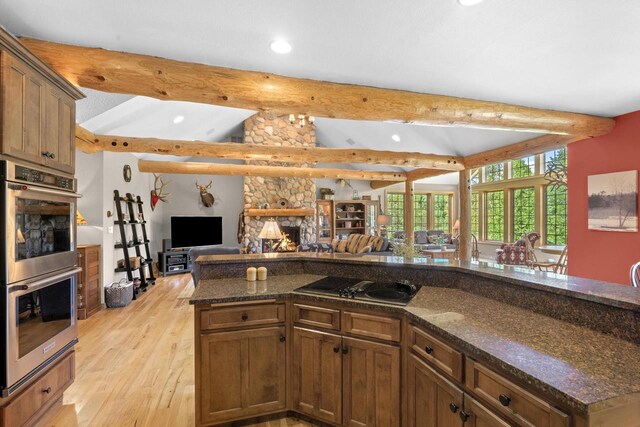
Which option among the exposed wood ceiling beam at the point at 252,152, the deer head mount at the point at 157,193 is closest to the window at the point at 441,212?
the exposed wood ceiling beam at the point at 252,152

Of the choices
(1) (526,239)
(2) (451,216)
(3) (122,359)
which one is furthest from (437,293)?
(2) (451,216)

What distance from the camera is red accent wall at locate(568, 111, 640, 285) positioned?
3652 mm

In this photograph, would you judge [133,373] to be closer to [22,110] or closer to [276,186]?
[22,110]

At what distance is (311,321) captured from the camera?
2.05 metres

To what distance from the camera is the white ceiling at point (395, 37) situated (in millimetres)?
1927

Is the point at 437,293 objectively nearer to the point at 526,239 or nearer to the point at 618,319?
the point at 618,319

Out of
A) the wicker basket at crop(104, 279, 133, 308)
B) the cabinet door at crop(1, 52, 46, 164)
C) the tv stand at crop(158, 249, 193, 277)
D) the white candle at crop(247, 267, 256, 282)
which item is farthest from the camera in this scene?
the tv stand at crop(158, 249, 193, 277)

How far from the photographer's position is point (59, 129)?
2170mm

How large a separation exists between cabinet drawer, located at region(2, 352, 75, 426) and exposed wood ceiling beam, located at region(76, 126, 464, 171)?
10.1 ft

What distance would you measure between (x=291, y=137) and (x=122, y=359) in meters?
7.03

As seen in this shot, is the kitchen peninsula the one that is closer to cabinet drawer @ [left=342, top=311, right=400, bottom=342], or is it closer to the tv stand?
cabinet drawer @ [left=342, top=311, right=400, bottom=342]

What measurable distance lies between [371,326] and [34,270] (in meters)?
1.99

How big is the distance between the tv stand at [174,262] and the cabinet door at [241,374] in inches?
243

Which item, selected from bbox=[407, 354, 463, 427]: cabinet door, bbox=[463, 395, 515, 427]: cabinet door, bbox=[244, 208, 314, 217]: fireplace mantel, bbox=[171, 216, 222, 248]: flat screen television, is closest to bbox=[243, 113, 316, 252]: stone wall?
bbox=[244, 208, 314, 217]: fireplace mantel
